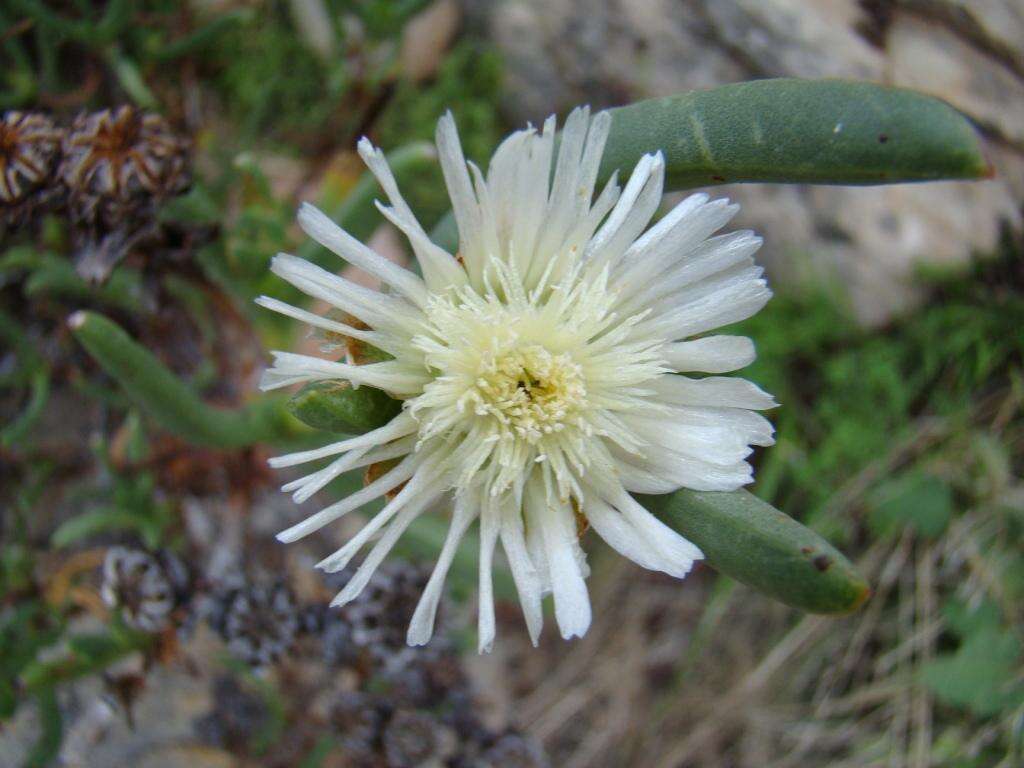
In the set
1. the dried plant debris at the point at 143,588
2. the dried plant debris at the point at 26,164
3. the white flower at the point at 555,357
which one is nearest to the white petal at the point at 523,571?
the white flower at the point at 555,357

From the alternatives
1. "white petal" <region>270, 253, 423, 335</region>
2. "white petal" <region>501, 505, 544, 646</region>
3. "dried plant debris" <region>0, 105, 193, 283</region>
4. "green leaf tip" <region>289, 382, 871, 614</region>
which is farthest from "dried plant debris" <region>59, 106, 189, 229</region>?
"white petal" <region>501, 505, 544, 646</region>

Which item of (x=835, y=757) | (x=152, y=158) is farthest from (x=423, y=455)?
(x=835, y=757)

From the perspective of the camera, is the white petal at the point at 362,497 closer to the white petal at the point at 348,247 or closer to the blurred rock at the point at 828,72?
the white petal at the point at 348,247

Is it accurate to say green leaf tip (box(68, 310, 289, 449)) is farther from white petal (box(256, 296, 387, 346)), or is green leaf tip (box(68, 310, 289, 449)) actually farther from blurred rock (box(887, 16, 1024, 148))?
blurred rock (box(887, 16, 1024, 148))

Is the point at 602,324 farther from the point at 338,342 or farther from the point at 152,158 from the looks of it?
the point at 152,158

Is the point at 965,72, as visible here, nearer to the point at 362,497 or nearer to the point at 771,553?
the point at 771,553

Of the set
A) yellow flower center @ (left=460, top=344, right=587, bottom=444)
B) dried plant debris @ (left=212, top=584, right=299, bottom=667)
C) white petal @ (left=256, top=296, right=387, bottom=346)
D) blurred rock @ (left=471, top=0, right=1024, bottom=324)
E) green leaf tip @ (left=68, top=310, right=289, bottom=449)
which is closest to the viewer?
white petal @ (left=256, top=296, right=387, bottom=346)
